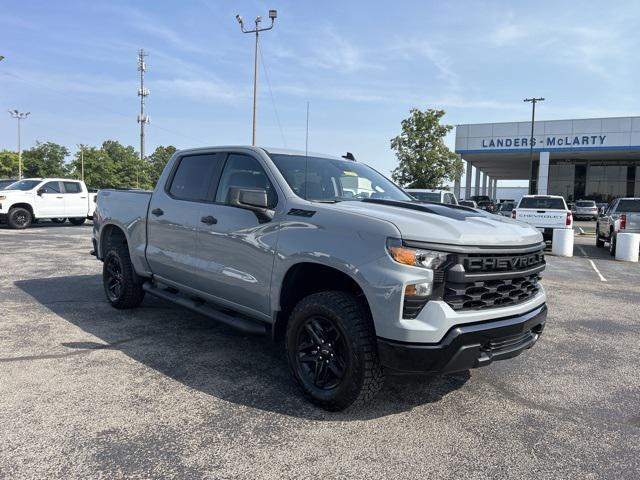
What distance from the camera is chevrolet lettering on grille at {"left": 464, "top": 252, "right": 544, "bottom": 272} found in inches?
125

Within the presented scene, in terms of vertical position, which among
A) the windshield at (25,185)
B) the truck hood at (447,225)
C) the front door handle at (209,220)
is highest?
the windshield at (25,185)

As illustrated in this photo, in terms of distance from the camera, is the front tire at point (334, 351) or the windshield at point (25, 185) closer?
the front tire at point (334, 351)

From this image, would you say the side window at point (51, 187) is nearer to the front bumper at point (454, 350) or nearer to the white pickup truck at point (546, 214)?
the white pickup truck at point (546, 214)

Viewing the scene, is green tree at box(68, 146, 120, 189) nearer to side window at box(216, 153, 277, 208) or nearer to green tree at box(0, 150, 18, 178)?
green tree at box(0, 150, 18, 178)

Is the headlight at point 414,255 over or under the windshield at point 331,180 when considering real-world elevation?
under

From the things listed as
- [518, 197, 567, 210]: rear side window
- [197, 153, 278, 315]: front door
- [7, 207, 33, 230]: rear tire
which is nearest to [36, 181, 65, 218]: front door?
[7, 207, 33, 230]: rear tire

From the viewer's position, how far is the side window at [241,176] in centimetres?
418

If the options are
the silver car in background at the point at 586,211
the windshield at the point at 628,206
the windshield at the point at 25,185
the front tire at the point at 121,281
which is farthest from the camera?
the silver car in background at the point at 586,211

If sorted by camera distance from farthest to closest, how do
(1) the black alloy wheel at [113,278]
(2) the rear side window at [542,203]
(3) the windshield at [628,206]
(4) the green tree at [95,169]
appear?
(4) the green tree at [95,169], (2) the rear side window at [542,203], (3) the windshield at [628,206], (1) the black alloy wheel at [113,278]

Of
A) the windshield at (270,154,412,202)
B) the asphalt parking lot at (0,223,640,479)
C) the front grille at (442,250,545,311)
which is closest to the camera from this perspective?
the asphalt parking lot at (0,223,640,479)

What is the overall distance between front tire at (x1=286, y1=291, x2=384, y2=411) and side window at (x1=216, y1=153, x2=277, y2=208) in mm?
1056

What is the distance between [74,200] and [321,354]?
58.9 ft

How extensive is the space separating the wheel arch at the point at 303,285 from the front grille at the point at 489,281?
664 millimetres

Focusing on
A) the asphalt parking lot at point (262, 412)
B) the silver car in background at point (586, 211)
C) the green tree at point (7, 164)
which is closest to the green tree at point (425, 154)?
the silver car in background at point (586, 211)
